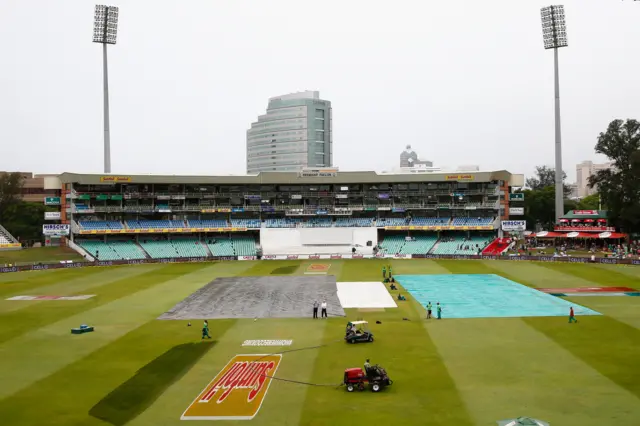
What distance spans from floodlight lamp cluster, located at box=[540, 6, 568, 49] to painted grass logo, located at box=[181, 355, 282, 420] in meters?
85.7

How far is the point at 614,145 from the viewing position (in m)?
90.2

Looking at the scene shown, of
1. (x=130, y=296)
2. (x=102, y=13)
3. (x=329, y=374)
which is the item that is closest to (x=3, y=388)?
(x=329, y=374)

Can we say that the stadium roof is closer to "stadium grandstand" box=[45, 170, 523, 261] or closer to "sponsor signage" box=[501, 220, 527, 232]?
"stadium grandstand" box=[45, 170, 523, 261]

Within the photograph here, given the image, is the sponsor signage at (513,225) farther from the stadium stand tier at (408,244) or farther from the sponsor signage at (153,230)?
the sponsor signage at (153,230)

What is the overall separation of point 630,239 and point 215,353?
81120 mm

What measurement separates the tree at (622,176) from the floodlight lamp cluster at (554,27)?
17.1 meters

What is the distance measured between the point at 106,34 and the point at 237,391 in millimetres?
88070

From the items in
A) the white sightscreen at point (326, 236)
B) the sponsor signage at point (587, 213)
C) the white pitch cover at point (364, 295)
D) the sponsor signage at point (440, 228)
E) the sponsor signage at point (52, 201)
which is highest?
the sponsor signage at point (52, 201)

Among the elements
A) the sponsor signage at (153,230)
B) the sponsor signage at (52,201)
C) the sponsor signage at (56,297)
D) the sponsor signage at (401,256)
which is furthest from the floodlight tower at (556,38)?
the sponsor signage at (52,201)

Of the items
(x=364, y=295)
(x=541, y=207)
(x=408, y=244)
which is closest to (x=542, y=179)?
(x=541, y=207)

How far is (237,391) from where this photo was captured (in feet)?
72.7

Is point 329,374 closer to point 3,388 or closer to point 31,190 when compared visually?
point 3,388

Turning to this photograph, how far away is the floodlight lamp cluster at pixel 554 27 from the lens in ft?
296

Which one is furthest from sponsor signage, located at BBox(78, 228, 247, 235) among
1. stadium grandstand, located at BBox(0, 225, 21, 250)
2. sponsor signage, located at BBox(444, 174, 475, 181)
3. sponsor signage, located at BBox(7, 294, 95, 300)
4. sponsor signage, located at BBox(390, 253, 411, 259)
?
sponsor signage, located at BBox(7, 294, 95, 300)
